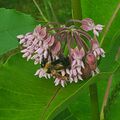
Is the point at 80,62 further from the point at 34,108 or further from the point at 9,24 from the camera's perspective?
the point at 9,24

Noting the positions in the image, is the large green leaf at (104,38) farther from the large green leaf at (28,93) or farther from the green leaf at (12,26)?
the green leaf at (12,26)

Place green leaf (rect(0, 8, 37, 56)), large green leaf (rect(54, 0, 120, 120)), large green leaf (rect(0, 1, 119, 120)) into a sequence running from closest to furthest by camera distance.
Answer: large green leaf (rect(0, 1, 119, 120)) < large green leaf (rect(54, 0, 120, 120)) < green leaf (rect(0, 8, 37, 56))

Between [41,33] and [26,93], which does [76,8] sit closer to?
[41,33]

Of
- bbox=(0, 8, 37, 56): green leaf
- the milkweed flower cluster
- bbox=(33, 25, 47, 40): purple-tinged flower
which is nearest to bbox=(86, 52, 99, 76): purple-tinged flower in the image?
the milkweed flower cluster

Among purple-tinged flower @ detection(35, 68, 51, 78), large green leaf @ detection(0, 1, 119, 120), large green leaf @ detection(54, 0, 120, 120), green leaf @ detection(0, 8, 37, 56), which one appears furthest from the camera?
green leaf @ detection(0, 8, 37, 56)

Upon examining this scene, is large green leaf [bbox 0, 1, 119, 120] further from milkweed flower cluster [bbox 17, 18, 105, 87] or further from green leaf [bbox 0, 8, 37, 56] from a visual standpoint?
green leaf [bbox 0, 8, 37, 56]

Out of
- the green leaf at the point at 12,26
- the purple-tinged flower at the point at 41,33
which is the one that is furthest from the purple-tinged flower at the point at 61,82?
the green leaf at the point at 12,26

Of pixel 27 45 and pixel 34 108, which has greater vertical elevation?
pixel 27 45

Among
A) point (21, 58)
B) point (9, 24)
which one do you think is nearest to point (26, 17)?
point (9, 24)
